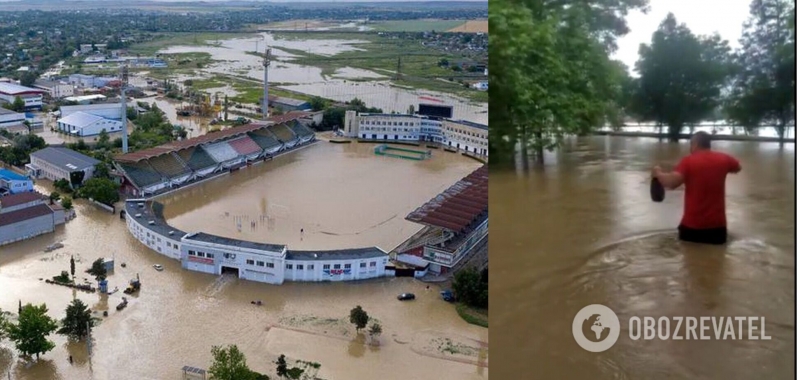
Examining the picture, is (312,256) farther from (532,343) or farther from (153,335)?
(532,343)

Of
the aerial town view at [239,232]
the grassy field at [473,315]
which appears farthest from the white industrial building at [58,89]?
the grassy field at [473,315]

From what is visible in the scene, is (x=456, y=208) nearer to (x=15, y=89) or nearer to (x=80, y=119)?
(x=80, y=119)

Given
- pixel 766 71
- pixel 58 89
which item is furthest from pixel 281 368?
pixel 58 89

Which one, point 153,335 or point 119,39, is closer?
point 153,335

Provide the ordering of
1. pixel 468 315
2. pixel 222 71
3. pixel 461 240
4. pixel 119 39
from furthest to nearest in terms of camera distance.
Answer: pixel 119 39
pixel 222 71
pixel 461 240
pixel 468 315

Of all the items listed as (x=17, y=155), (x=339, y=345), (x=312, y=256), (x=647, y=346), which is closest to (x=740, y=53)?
(x=647, y=346)

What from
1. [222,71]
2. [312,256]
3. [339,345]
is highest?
[222,71]

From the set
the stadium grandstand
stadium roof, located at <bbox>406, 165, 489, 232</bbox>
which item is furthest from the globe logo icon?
the stadium grandstand
